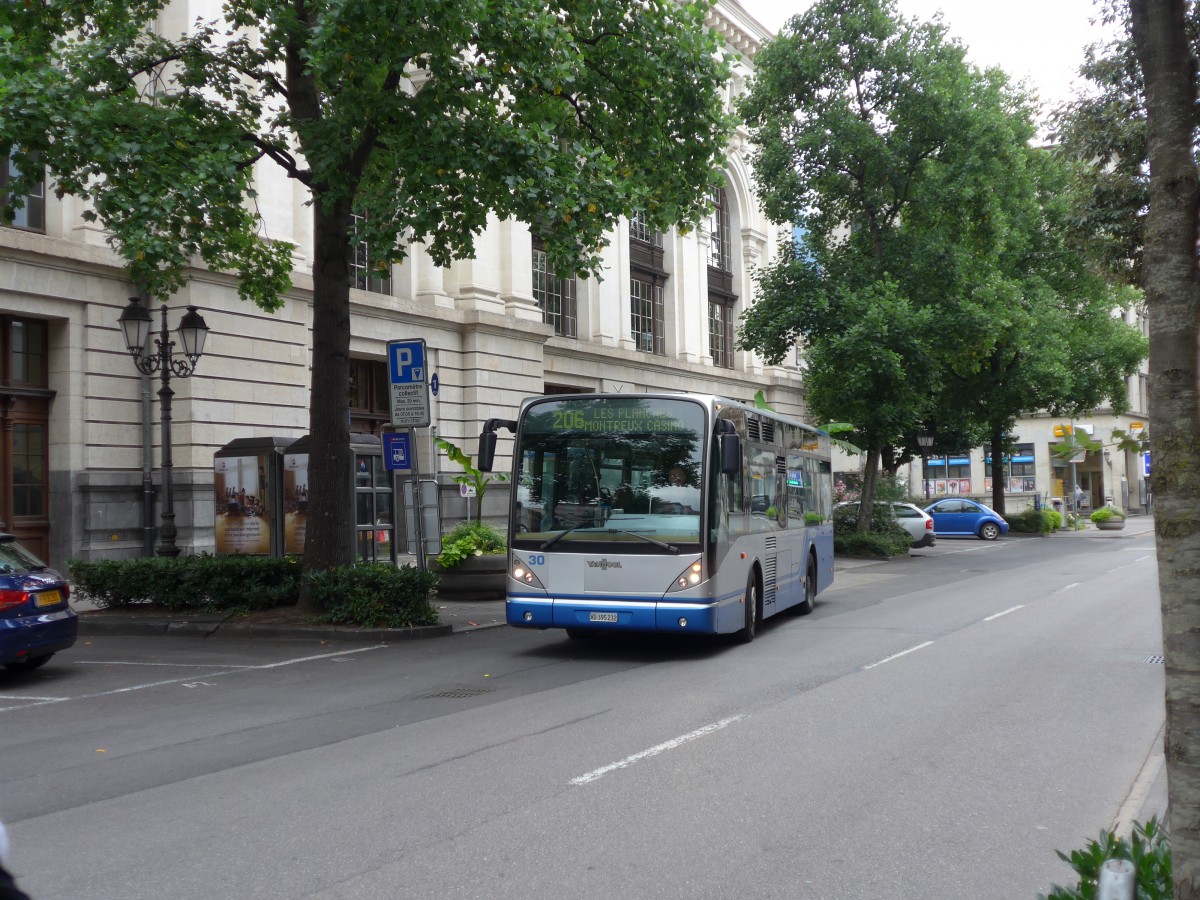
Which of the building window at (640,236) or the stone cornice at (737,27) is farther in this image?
the stone cornice at (737,27)

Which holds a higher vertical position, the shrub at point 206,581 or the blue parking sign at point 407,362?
the blue parking sign at point 407,362

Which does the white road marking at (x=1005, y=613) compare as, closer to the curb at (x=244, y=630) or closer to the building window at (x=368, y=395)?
the curb at (x=244, y=630)

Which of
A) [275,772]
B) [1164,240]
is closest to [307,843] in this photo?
[275,772]

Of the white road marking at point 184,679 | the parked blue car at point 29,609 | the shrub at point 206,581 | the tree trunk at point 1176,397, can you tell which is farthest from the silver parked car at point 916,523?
the tree trunk at point 1176,397

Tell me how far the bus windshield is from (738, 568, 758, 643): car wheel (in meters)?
1.87

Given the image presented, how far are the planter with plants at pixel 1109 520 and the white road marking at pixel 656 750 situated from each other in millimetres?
44445

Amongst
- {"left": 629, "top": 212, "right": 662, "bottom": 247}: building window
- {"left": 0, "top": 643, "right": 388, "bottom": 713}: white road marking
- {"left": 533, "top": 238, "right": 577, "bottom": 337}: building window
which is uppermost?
{"left": 629, "top": 212, "right": 662, "bottom": 247}: building window

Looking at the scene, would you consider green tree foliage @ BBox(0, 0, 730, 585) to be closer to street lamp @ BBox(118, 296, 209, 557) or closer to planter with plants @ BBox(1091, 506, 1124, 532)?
street lamp @ BBox(118, 296, 209, 557)

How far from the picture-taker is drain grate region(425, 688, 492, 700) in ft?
32.9

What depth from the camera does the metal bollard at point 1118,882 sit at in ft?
9.77

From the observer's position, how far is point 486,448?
12.4 metres

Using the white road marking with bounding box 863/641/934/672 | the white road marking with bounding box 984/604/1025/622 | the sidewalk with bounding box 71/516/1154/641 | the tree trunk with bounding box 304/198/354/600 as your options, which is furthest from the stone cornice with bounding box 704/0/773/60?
the white road marking with bounding box 863/641/934/672

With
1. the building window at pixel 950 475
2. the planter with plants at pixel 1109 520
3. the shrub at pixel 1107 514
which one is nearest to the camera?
the planter with plants at pixel 1109 520

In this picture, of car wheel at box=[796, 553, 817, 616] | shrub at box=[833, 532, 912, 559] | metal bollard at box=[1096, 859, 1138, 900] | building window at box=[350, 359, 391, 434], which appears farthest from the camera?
shrub at box=[833, 532, 912, 559]
